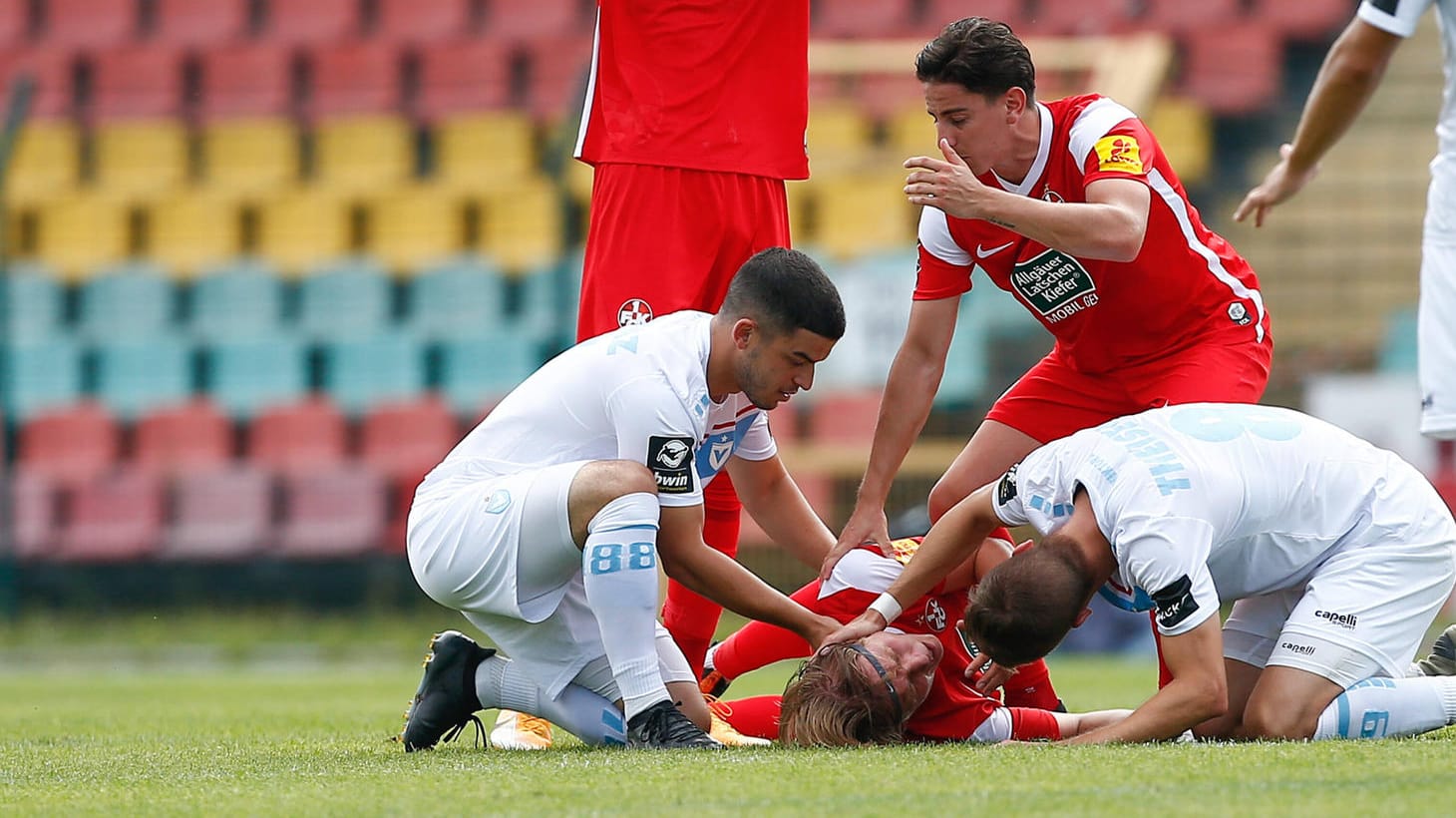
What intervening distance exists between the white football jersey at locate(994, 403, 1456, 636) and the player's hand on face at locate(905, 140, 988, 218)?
67cm

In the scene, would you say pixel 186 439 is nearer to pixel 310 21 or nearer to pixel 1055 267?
pixel 310 21

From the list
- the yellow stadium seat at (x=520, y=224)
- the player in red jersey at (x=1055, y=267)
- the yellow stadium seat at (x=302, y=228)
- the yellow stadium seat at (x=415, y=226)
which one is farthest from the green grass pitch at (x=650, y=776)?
the yellow stadium seat at (x=302, y=228)

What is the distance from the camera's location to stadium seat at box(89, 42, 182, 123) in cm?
1595

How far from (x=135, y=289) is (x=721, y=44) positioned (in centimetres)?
975

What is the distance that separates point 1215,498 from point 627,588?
1476mm

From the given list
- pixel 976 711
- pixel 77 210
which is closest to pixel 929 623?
pixel 976 711

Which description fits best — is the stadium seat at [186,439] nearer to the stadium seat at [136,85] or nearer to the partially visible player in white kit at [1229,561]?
the stadium seat at [136,85]

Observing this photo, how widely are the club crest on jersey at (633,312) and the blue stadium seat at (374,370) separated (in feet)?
25.7

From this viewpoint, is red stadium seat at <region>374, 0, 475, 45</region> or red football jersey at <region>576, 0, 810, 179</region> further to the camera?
→ red stadium seat at <region>374, 0, 475, 45</region>

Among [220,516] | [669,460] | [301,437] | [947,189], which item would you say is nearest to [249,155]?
[301,437]

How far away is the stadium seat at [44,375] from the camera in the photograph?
13.7 meters

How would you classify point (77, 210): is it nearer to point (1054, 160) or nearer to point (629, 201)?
point (629, 201)

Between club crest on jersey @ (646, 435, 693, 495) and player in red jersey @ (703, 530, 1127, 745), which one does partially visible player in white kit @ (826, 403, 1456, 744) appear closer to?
player in red jersey @ (703, 530, 1127, 745)

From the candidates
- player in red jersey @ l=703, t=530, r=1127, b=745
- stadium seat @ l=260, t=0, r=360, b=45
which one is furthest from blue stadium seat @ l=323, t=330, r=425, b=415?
player in red jersey @ l=703, t=530, r=1127, b=745
